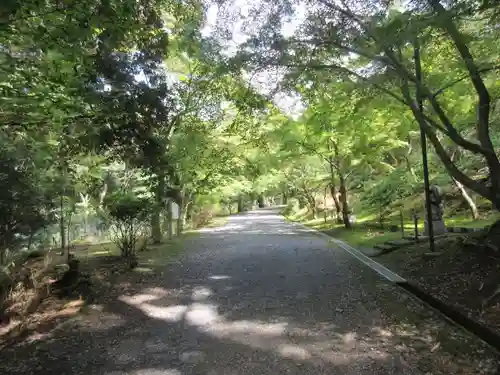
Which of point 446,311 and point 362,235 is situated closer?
point 446,311

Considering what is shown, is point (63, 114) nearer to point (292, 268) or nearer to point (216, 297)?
point (216, 297)

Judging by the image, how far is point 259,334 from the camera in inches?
208

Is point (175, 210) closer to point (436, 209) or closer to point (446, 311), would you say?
point (436, 209)

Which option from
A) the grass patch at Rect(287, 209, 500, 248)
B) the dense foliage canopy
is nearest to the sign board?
the dense foliage canopy

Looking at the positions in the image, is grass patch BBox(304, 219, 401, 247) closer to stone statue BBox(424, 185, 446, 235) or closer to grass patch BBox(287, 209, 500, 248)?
grass patch BBox(287, 209, 500, 248)

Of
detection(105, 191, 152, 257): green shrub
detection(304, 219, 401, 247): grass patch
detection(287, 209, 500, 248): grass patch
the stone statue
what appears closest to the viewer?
detection(105, 191, 152, 257): green shrub

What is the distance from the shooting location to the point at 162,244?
15.6 meters

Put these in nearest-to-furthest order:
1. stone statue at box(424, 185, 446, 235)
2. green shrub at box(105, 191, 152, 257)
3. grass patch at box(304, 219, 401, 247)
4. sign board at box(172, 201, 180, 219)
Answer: green shrub at box(105, 191, 152, 257) → stone statue at box(424, 185, 446, 235) → grass patch at box(304, 219, 401, 247) → sign board at box(172, 201, 180, 219)

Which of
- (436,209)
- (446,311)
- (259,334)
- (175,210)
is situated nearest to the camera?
(259,334)

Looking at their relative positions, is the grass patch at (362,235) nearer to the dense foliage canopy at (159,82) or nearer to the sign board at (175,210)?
the dense foliage canopy at (159,82)

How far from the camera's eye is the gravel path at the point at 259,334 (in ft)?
14.3

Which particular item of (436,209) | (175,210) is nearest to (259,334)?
(436,209)

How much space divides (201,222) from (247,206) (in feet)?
120

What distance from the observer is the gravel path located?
435cm
